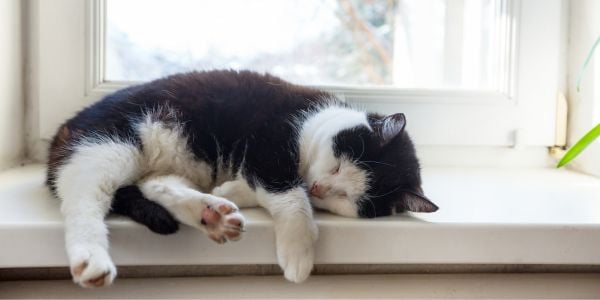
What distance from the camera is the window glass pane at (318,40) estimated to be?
126cm

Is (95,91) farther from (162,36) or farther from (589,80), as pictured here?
(589,80)

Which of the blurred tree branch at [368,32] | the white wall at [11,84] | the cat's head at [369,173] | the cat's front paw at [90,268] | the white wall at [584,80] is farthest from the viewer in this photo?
the blurred tree branch at [368,32]

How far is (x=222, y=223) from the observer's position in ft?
2.34

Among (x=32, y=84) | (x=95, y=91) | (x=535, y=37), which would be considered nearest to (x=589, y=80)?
(x=535, y=37)

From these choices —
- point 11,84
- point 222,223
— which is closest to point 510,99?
point 222,223

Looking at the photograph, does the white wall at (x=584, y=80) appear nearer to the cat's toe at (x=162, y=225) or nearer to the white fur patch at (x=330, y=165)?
the white fur patch at (x=330, y=165)

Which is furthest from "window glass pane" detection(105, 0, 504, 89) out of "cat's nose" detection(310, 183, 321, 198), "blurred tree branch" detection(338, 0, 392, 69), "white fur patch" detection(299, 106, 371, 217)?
"cat's nose" detection(310, 183, 321, 198)

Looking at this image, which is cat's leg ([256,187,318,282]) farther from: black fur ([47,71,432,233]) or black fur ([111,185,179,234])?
black fur ([111,185,179,234])

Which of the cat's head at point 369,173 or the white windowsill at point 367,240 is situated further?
the cat's head at point 369,173

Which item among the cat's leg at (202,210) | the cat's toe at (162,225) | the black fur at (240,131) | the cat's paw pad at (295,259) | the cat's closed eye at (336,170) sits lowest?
the cat's paw pad at (295,259)

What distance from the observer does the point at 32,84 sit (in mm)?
1154

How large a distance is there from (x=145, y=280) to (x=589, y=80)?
1076 mm

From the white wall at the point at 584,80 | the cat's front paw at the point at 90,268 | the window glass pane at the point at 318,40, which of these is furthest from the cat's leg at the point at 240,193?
the white wall at the point at 584,80

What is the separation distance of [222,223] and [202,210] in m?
0.04
